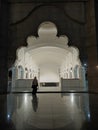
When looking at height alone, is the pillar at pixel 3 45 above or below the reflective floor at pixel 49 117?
above

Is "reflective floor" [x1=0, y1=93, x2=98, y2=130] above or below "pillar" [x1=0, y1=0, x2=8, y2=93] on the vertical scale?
below

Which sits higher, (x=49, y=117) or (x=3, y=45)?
(x=3, y=45)

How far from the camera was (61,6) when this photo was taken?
15.2 meters

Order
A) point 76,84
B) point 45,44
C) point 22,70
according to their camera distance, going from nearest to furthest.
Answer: point 76,84 → point 45,44 → point 22,70

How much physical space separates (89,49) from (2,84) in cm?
660

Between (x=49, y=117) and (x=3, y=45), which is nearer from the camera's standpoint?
(x=49, y=117)

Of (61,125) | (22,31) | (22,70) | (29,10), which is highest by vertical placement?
(29,10)

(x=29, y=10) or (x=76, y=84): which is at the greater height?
(x=29, y=10)

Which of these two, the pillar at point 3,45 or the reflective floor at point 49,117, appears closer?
the reflective floor at point 49,117

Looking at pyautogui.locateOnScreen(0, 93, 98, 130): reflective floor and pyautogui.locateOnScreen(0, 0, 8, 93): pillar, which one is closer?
pyautogui.locateOnScreen(0, 93, 98, 130): reflective floor

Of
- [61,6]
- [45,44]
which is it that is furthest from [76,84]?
[61,6]

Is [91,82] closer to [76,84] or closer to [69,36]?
[69,36]

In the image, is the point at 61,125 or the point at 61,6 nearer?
the point at 61,125

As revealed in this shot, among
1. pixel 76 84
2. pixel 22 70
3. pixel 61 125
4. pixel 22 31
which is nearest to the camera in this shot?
pixel 61 125
